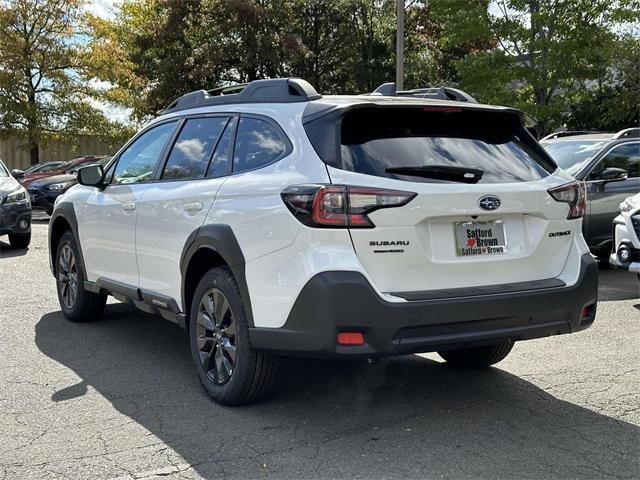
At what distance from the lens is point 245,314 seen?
4207mm

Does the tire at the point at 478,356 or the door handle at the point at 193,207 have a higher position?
the door handle at the point at 193,207

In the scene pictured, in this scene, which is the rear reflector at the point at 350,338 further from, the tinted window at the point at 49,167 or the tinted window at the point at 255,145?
the tinted window at the point at 49,167

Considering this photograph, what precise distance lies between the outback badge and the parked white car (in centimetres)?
383

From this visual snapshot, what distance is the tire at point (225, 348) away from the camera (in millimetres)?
4262

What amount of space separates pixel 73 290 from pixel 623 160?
6.92 meters

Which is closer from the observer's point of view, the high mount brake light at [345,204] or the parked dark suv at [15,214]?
the high mount brake light at [345,204]

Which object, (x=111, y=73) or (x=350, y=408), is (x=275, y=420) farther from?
(x=111, y=73)

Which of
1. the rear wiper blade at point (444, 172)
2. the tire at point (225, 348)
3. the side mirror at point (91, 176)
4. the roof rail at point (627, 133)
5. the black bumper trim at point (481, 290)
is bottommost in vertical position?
the tire at point (225, 348)

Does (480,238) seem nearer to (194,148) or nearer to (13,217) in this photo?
(194,148)

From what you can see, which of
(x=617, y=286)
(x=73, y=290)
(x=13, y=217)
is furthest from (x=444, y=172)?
(x=13, y=217)

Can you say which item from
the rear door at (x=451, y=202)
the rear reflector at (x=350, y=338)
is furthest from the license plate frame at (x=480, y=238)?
the rear reflector at (x=350, y=338)

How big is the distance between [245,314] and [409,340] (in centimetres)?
96

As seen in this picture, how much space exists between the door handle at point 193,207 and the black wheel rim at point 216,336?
A: 20.6 inches

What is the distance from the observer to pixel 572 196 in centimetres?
445
